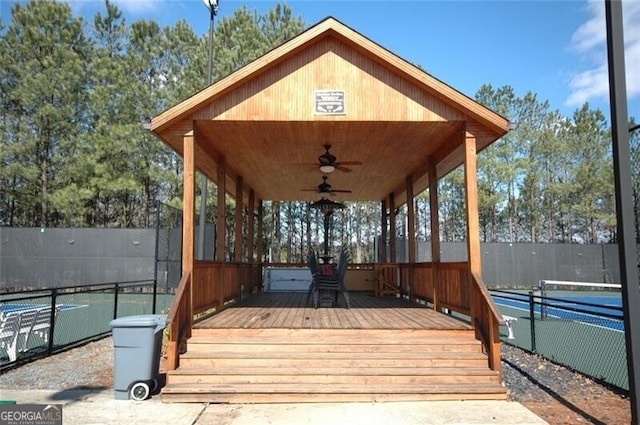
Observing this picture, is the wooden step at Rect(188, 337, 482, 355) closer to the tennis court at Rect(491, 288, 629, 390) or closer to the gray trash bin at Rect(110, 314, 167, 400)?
the gray trash bin at Rect(110, 314, 167, 400)

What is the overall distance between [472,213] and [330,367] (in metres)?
2.39

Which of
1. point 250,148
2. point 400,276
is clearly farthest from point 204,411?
point 400,276

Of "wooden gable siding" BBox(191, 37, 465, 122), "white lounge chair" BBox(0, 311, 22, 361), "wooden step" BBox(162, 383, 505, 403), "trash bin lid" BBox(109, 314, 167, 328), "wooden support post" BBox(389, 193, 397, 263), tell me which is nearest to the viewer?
"wooden step" BBox(162, 383, 505, 403)

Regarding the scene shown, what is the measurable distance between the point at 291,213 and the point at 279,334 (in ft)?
81.4

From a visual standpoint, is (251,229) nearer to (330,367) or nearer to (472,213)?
(330,367)

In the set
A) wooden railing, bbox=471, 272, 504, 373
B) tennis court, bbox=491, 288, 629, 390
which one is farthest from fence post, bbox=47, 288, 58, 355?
tennis court, bbox=491, 288, 629, 390

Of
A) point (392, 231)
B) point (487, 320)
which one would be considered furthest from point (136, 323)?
point (392, 231)

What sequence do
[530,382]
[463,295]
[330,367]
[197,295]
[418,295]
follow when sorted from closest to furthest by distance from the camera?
[330,367]
[530,382]
[197,295]
[463,295]
[418,295]

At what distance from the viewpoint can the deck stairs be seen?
4488 mm

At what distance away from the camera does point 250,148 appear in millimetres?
6809

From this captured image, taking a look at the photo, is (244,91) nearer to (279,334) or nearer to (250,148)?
(250,148)

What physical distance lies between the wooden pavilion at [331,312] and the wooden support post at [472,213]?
0.02 metres

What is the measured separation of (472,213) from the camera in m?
5.27

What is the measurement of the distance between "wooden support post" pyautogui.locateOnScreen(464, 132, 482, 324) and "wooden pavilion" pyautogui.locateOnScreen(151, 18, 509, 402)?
0.05ft
